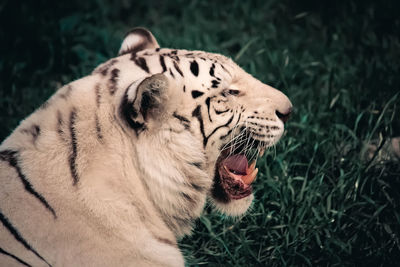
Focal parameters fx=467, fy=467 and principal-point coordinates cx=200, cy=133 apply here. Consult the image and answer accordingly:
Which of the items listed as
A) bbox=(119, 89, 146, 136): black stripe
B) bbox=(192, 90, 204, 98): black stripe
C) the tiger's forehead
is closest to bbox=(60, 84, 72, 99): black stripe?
bbox=(119, 89, 146, 136): black stripe

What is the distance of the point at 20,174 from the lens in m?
1.67

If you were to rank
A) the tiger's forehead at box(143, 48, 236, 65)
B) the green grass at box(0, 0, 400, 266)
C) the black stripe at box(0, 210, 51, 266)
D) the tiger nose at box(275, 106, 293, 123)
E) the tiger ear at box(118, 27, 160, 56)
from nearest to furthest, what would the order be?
the black stripe at box(0, 210, 51, 266)
the tiger's forehead at box(143, 48, 236, 65)
the tiger nose at box(275, 106, 293, 123)
the tiger ear at box(118, 27, 160, 56)
the green grass at box(0, 0, 400, 266)

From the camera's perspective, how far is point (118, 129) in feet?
5.59

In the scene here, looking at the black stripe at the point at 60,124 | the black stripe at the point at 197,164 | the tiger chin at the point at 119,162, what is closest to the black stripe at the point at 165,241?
the tiger chin at the point at 119,162

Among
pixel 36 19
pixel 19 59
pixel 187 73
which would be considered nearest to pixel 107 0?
pixel 36 19

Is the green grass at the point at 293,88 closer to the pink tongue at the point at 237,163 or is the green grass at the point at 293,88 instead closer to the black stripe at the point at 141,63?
the pink tongue at the point at 237,163

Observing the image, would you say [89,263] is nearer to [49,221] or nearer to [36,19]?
[49,221]

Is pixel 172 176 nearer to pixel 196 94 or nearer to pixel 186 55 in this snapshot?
pixel 196 94

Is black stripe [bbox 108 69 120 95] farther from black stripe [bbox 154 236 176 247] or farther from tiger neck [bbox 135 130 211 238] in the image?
black stripe [bbox 154 236 176 247]

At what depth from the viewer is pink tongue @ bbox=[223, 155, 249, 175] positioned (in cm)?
207

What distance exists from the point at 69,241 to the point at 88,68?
2.04 m

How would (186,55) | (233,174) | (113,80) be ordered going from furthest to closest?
(233,174), (186,55), (113,80)

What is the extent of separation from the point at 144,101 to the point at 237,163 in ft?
2.05

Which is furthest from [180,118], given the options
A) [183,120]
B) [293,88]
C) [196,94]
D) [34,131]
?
[293,88]
